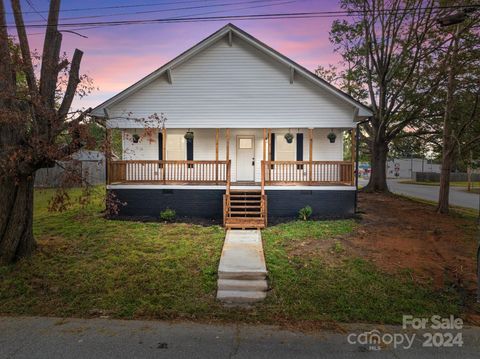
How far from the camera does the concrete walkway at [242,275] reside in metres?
5.93

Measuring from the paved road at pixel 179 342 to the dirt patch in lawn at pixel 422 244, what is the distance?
230cm

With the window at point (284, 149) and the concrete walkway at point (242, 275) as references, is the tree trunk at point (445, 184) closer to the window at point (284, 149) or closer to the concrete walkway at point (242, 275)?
the window at point (284, 149)

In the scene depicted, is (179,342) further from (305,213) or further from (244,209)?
(305,213)

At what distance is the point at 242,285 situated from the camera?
20.4 feet

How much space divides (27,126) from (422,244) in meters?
11.0

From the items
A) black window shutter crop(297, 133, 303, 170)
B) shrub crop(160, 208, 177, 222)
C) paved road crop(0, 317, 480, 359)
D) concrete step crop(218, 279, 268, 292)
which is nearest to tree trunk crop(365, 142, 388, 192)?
black window shutter crop(297, 133, 303, 170)

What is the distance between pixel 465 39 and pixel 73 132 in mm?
17506

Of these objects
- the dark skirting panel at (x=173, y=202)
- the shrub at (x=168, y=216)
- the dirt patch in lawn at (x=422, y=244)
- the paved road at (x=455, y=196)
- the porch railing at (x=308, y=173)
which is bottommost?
the paved road at (x=455, y=196)

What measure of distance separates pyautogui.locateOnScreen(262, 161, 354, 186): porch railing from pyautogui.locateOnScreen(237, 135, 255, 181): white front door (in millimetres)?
1137

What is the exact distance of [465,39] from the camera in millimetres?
14922

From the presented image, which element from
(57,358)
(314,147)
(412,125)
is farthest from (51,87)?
(412,125)

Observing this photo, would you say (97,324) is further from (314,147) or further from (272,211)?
(314,147)

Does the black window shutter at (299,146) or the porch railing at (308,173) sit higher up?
the black window shutter at (299,146)

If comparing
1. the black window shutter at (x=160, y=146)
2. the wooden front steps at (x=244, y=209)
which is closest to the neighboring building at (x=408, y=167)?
the wooden front steps at (x=244, y=209)
